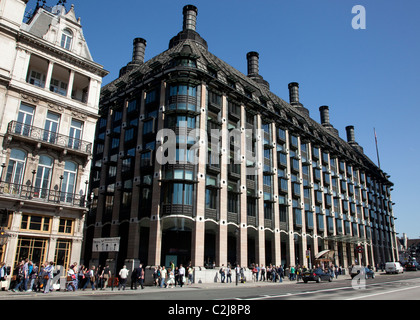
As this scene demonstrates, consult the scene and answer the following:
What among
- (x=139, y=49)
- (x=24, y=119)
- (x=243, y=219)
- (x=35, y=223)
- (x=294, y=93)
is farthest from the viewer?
(x=294, y=93)

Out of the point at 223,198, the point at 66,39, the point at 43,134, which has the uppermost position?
the point at 66,39

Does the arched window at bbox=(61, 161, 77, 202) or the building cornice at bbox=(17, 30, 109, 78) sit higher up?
the building cornice at bbox=(17, 30, 109, 78)

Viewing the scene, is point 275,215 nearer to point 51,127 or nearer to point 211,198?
point 211,198

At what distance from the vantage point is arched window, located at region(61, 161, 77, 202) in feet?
80.3

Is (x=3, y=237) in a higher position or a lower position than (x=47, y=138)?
lower

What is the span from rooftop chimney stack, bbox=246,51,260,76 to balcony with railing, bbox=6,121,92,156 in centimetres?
4570

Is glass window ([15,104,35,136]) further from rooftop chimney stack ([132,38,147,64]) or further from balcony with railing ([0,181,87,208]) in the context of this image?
rooftop chimney stack ([132,38,147,64])

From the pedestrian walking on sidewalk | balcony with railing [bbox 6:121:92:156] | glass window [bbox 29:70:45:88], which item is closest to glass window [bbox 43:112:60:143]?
balcony with railing [bbox 6:121:92:156]

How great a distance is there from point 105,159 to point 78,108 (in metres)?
21.2

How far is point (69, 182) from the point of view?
25062 millimetres

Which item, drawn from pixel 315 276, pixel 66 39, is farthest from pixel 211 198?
pixel 66 39

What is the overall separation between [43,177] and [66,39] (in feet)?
38.8

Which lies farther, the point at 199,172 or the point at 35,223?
the point at 199,172
